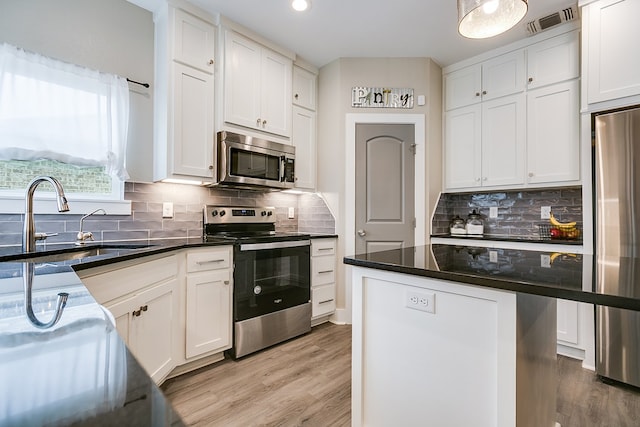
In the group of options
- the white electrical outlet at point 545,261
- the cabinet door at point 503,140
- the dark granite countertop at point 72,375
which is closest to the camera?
the dark granite countertop at point 72,375

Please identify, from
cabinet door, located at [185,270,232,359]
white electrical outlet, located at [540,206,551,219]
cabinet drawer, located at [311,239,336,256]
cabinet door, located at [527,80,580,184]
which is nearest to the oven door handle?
cabinet drawer, located at [311,239,336,256]

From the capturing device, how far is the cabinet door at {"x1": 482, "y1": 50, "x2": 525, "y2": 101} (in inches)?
118

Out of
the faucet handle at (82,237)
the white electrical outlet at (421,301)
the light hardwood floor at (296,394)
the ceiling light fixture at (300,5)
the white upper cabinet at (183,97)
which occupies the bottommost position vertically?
the light hardwood floor at (296,394)

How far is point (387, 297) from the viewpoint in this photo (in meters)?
1.39

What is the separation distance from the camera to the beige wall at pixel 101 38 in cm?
201

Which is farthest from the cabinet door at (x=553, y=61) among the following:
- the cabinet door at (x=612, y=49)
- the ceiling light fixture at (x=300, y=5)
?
the ceiling light fixture at (x=300, y=5)

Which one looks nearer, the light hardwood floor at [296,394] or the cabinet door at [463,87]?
the light hardwood floor at [296,394]

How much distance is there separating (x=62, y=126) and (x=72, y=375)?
7.74 feet

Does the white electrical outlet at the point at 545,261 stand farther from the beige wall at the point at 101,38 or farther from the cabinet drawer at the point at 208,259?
the beige wall at the point at 101,38

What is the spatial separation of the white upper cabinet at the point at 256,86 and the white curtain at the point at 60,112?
813mm

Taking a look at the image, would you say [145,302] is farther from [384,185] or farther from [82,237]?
[384,185]

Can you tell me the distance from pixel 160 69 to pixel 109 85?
0.39 m

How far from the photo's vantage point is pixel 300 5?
2.50m

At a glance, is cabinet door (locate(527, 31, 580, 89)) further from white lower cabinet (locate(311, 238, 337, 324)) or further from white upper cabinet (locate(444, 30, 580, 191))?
white lower cabinet (locate(311, 238, 337, 324))
